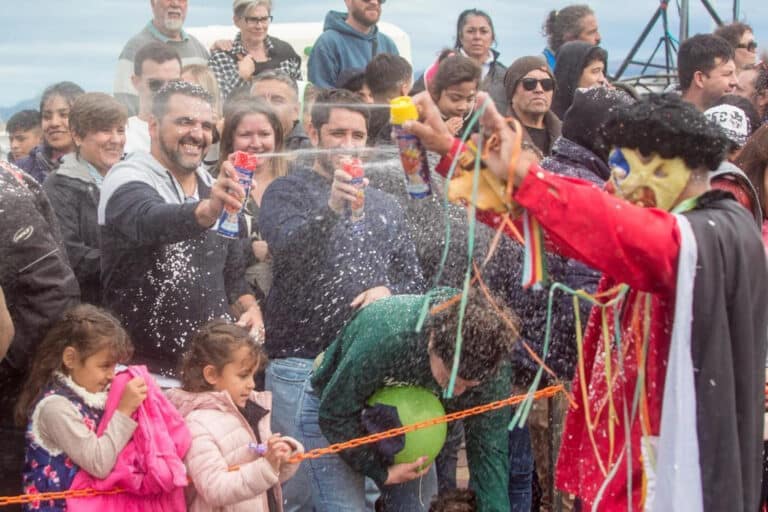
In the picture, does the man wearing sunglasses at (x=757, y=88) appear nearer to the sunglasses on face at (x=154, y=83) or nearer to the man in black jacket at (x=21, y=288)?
the sunglasses on face at (x=154, y=83)

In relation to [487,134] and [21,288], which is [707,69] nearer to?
[487,134]

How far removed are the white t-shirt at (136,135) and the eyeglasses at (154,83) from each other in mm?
152

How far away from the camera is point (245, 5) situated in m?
5.67

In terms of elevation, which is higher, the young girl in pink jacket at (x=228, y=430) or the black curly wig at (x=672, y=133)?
the black curly wig at (x=672, y=133)

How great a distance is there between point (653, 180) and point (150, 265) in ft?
6.54

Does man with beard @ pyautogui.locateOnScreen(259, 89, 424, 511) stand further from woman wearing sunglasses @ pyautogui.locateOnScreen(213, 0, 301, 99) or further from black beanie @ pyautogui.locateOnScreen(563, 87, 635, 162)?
woman wearing sunglasses @ pyautogui.locateOnScreen(213, 0, 301, 99)

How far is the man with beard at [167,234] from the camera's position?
13.1ft

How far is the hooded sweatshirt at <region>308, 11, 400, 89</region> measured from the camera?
580cm

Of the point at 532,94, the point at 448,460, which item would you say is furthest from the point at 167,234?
the point at 532,94

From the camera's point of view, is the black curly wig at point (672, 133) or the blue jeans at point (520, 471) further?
the blue jeans at point (520, 471)

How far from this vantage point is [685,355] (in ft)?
9.53

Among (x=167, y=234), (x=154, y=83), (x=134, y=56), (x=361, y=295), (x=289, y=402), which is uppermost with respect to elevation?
(x=134, y=56)

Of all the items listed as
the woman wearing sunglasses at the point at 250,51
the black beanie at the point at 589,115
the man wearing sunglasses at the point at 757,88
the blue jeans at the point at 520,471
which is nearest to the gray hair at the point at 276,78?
the woman wearing sunglasses at the point at 250,51

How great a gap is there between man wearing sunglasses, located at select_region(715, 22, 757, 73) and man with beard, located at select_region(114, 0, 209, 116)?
4182 mm
